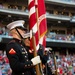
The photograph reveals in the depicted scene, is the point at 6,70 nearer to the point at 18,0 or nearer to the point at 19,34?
the point at 19,34

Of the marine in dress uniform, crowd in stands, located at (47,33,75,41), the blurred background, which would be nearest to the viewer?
the marine in dress uniform

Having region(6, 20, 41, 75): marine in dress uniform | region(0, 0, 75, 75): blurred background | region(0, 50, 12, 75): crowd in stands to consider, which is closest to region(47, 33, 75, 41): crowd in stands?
region(0, 0, 75, 75): blurred background

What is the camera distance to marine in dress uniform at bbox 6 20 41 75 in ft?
12.5

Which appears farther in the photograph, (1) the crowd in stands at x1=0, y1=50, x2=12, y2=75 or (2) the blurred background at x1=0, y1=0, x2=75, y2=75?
(2) the blurred background at x1=0, y1=0, x2=75, y2=75

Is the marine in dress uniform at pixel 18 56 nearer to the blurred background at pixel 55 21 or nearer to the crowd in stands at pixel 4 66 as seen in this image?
the crowd in stands at pixel 4 66

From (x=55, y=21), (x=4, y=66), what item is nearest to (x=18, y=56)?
(x=4, y=66)

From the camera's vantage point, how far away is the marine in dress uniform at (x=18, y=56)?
3801mm

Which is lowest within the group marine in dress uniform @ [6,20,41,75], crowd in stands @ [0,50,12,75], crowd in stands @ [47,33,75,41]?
crowd in stands @ [47,33,75,41]

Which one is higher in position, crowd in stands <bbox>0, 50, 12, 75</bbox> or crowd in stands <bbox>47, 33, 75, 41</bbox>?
crowd in stands <bbox>0, 50, 12, 75</bbox>

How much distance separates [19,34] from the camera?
409 centimetres

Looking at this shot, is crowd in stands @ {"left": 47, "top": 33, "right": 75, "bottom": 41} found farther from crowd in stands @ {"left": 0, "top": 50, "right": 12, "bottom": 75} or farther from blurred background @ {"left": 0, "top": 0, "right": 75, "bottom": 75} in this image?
crowd in stands @ {"left": 0, "top": 50, "right": 12, "bottom": 75}

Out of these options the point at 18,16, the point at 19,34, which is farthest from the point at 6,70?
the point at 18,16

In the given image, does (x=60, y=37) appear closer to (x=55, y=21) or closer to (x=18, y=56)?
(x=55, y=21)

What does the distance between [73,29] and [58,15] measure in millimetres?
2610
